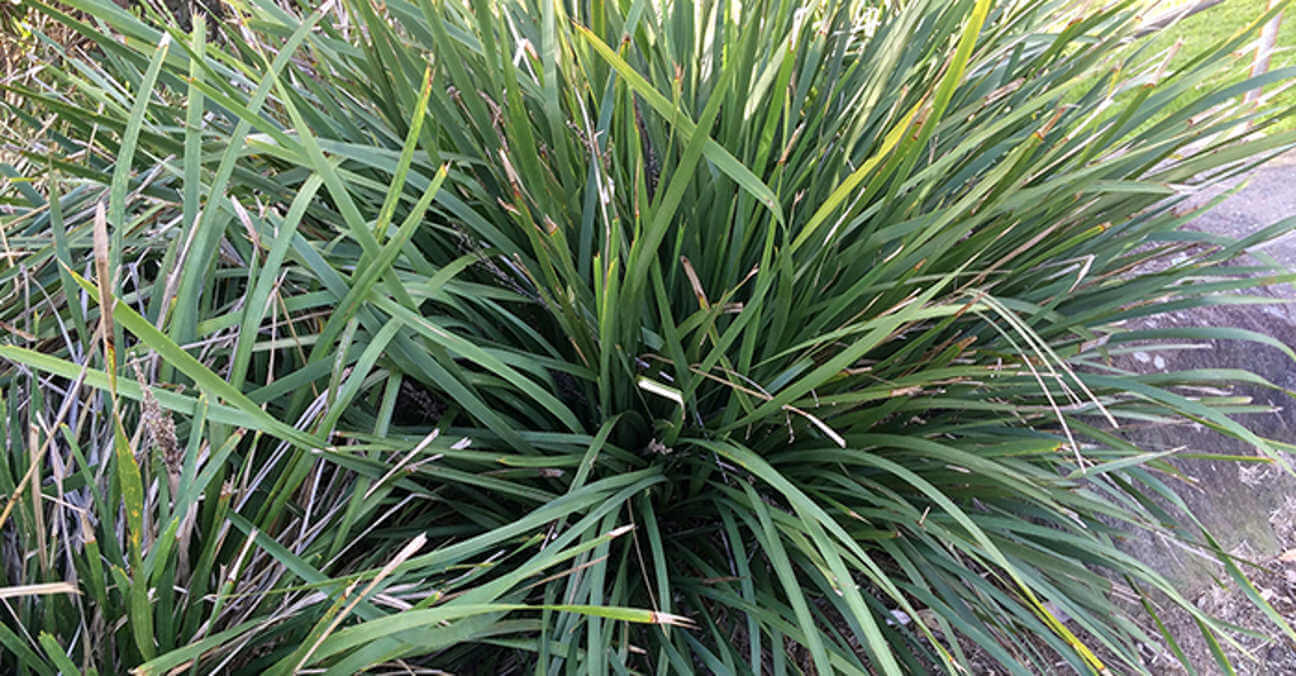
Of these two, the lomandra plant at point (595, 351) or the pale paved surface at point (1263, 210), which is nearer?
the lomandra plant at point (595, 351)

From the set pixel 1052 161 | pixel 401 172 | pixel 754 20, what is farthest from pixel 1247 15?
pixel 401 172

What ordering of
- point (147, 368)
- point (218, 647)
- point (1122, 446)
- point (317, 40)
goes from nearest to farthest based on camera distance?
point (218, 647) → point (147, 368) → point (1122, 446) → point (317, 40)

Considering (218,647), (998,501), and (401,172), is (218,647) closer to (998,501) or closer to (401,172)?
(401,172)

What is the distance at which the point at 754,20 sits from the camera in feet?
3.81

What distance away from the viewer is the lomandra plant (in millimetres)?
950

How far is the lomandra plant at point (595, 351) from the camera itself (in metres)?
0.95

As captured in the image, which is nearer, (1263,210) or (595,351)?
(595,351)

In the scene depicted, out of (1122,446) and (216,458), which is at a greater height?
(216,458)

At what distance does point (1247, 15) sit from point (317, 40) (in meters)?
8.32

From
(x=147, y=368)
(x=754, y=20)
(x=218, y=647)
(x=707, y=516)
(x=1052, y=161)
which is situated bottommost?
(x=707, y=516)

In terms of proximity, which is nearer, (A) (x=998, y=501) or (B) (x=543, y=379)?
(B) (x=543, y=379)

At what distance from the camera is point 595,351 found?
1.25 meters

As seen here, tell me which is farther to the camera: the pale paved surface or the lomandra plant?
the pale paved surface

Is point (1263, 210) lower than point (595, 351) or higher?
lower
